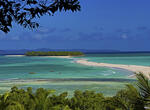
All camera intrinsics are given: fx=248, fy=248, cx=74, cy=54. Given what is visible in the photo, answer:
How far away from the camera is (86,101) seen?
653 cm

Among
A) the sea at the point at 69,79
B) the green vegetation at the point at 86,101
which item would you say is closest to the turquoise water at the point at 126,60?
the sea at the point at 69,79

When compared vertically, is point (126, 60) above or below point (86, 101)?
below

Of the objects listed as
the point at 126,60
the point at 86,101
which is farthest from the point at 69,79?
the point at 126,60

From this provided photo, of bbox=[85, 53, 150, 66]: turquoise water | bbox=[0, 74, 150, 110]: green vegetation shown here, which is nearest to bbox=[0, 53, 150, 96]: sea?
bbox=[0, 74, 150, 110]: green vegetation

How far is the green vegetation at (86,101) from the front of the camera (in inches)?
187

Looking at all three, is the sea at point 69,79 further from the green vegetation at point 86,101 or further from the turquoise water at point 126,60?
the turquoise water at point 126,60

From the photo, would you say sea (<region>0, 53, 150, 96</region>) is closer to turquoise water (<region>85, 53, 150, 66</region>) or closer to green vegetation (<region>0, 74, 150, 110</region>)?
green vegetation (<region>0, 74, 150, 110</region>)

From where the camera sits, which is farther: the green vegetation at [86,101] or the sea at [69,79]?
the sea at [69,79]

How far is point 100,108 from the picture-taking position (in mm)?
6113

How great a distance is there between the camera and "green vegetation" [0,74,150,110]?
4748 mm

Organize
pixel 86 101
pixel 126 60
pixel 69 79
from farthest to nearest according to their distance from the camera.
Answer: pixel 126 60
pixel 69 79
pixel 86 101

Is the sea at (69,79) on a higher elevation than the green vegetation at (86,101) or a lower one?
lower

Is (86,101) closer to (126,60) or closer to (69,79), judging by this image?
(69,79)

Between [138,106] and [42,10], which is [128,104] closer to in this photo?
[138,106]
